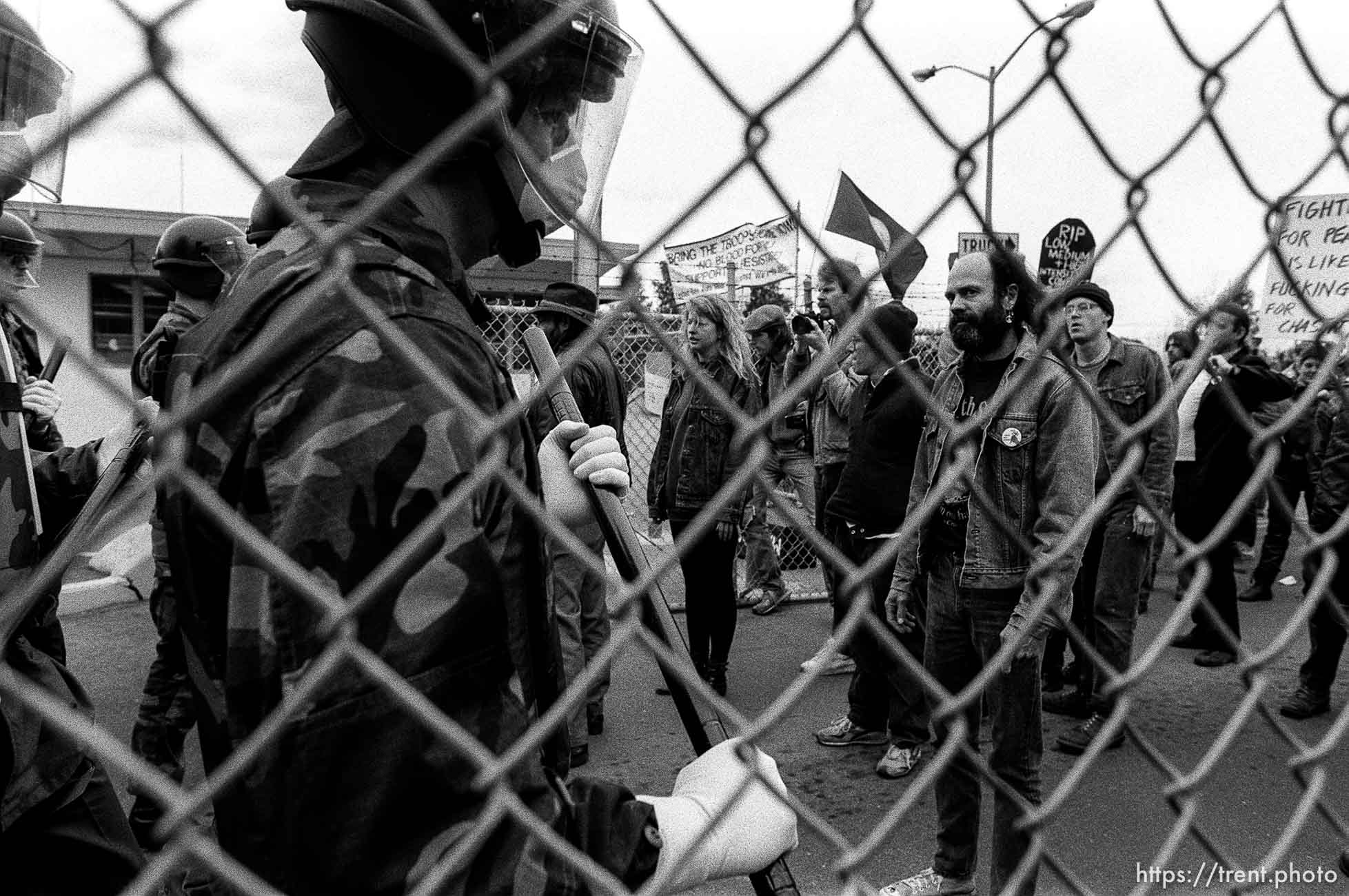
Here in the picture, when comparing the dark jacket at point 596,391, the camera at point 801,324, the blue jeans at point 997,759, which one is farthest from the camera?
the camera at point 801,324

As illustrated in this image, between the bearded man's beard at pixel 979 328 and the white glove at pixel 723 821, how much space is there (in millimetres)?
2593

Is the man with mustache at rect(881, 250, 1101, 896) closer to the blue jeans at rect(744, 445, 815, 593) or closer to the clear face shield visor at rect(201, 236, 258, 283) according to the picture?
the blue jeans at rect(744, 445, 815, 593)

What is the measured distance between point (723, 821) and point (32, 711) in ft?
4.66

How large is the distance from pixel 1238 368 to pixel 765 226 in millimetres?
6474

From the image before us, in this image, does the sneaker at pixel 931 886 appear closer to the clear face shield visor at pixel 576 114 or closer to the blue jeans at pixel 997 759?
the blue jeans at pixel 997 759

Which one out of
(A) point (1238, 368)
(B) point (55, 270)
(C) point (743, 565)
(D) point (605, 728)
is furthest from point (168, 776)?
(B) point (55, 270)

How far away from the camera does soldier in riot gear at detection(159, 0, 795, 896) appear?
96cm

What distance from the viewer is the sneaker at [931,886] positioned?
3.39 meters

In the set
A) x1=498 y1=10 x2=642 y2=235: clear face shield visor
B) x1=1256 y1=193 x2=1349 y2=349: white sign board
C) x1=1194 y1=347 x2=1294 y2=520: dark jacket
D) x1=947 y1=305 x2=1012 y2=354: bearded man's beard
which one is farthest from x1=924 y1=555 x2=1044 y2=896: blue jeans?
x1=1194 y1=347 x2=1294 y2=520: dark jacket

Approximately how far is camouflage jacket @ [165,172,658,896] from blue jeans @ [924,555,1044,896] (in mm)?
2433

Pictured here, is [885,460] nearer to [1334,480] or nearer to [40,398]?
[1334,480]

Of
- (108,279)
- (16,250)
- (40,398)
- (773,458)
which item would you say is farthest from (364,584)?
(108,279)

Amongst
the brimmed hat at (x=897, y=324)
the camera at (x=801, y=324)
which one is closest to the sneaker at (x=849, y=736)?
the brimmed hat at (x=897, y=324)

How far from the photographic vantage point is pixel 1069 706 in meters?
5.31
